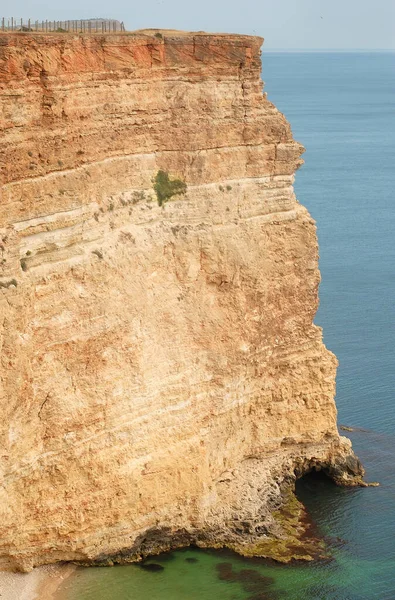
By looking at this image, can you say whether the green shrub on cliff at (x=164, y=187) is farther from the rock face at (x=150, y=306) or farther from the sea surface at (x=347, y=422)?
the sea surface at (x=347, y=422)

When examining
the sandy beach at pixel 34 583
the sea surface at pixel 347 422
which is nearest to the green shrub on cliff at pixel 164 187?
the sea surface at pixel 347 422

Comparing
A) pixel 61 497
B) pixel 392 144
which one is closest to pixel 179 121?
pixel 61 497

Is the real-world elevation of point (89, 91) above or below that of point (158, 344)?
above

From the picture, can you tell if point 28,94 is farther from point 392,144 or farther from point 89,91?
point 392,144

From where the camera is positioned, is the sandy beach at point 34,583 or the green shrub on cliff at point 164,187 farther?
the green shrub on cliff at point 164,187

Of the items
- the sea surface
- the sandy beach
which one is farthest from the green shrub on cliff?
the sandy beach

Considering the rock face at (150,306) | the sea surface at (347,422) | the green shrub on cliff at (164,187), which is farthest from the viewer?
the green shrub on cliff at (164,187)
